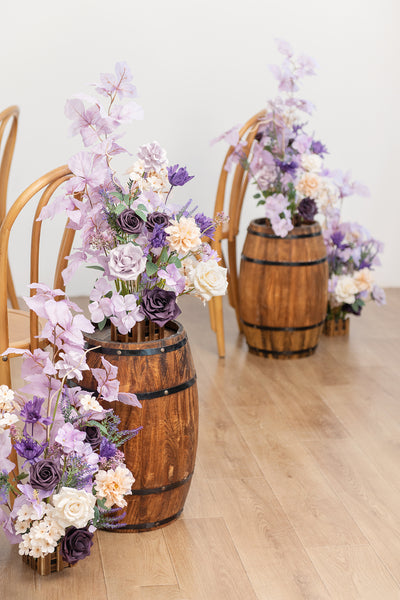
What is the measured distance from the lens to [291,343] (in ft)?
11.3

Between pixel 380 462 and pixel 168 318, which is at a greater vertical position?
pixel 168 318

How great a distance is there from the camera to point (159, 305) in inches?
79.0

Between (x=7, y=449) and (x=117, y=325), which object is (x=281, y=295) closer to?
(x=117, y=325)

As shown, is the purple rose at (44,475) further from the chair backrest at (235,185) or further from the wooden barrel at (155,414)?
the chair backrest at (235,185)

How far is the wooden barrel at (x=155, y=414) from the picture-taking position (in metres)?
2.07

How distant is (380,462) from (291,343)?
91 cm

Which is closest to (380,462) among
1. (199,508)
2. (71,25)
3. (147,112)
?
(199,508)

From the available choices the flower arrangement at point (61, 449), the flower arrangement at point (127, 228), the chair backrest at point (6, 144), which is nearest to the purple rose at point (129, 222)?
the flower arrangement at point (127, 228)

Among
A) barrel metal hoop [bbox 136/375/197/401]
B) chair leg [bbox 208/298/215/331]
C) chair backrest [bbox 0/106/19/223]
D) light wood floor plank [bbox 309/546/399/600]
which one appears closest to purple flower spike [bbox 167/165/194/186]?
barrel metal hoop [bbox 136/375/197/401]

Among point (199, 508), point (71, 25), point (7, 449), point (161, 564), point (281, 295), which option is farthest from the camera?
point (71, 25)

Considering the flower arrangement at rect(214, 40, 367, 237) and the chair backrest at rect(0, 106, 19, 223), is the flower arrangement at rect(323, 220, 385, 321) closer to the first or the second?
the flower arrangement at rect(214, 40, 367, 237)

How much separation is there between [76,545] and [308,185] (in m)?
1.83

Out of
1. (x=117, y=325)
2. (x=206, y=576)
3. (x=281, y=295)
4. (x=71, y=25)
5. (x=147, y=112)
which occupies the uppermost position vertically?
(x=71, y=25)

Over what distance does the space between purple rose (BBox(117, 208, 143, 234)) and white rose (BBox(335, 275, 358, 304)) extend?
72.7 inches
